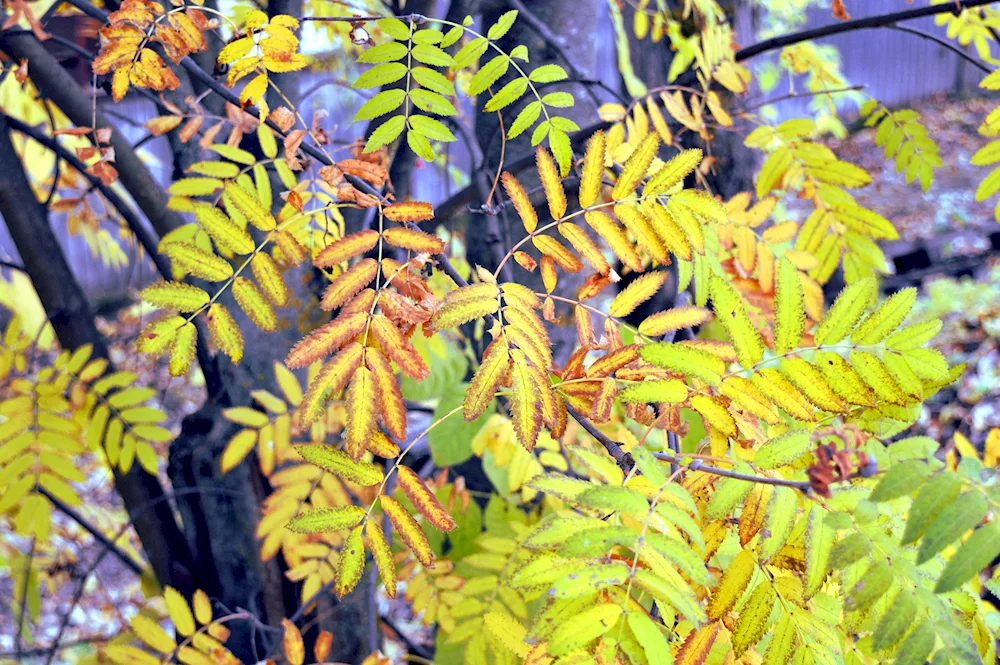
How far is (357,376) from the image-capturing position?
731mm

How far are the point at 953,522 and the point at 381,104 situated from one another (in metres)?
0.76

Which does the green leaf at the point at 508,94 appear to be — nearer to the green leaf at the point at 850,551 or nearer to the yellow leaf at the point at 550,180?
the yellow leaf at the point at 550,180

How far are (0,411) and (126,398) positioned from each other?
0.21 metres

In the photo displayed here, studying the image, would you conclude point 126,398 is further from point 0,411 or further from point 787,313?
point 787,313

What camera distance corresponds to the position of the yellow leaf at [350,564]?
28.5 inches

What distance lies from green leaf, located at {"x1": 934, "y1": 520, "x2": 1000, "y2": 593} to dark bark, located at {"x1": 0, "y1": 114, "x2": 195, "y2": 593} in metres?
1.45

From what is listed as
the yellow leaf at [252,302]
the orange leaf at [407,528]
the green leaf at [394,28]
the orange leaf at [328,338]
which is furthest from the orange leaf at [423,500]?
the green leaf at [394,28]

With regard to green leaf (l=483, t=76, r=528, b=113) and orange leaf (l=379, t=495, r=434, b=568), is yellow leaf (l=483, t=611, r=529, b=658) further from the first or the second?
green leaf (l=483, t=76, r=528, b=113)

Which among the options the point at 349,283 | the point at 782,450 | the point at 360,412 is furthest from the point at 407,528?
the point at 782,450

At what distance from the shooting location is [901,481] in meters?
0.57

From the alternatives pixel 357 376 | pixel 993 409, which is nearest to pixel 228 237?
pixel 357 376

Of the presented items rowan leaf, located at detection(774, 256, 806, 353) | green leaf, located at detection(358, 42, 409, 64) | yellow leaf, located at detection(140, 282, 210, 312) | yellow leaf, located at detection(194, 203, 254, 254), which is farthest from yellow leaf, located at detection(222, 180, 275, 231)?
rowan leaf, located at detection(774, 256, 806, 353)

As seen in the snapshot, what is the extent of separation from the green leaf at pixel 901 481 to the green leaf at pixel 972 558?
51mm

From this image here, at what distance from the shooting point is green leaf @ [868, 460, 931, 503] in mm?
569
